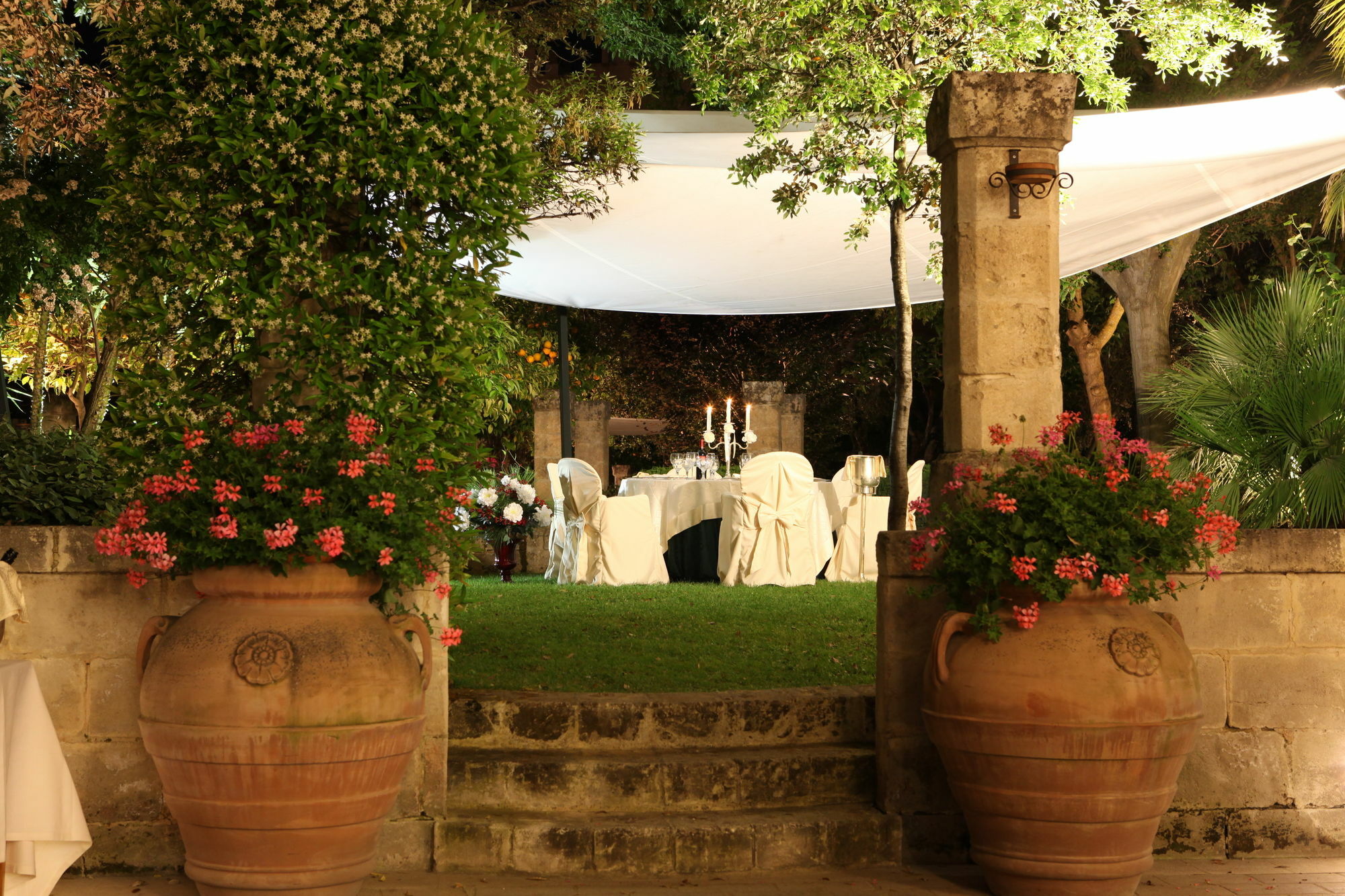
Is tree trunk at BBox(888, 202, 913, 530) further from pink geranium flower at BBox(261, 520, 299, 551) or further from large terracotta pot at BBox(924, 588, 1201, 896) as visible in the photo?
pink geranium flower at BBox(261, 520, 299, 551)

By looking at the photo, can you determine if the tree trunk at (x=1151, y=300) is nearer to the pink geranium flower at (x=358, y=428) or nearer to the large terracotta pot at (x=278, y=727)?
the pink geranium flower at (x=358, y=428)

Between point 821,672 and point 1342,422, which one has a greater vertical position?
point 1342,422

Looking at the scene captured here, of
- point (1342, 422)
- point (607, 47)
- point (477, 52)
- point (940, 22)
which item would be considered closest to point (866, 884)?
point (1342, 422)

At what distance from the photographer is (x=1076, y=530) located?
3.32 m

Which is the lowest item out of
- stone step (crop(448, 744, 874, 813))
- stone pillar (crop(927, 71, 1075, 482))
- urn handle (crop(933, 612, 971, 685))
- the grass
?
stone step (crop(448, 744, 874, 813))

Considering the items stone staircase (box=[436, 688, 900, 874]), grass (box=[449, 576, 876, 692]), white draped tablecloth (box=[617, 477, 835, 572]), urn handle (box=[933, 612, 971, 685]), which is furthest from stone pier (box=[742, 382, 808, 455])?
urn handle (box=[933, 612, 971, 685])

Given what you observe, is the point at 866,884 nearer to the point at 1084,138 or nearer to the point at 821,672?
the point at 821,672

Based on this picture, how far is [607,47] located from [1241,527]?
39.9 ft

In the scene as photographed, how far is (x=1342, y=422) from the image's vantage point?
13.9ft

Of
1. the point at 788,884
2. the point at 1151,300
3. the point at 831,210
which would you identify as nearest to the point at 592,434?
the point at 831,210

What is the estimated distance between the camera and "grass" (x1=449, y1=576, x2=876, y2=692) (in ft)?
15.7

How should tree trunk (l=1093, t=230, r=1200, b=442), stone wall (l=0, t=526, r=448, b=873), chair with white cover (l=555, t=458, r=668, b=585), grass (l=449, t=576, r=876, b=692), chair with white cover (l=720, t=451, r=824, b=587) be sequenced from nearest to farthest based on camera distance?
1. stone wall (l=0, t=526, r=448, b=873)
2. grass (l=449, t=576, r=876, b=692)
3. chair with white cover (l=720, t=451, r=824, b=587)
4. chair with white cover (l=555, t=458, r=668, b=585)
5. tree trunk (l=1093, t=230, r=1200, b=442)

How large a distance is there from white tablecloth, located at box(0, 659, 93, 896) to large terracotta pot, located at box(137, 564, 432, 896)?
22cm

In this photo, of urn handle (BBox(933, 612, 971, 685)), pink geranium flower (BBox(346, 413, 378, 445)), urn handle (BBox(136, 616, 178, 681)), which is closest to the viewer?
pink geranium flower (BBox(346, 413, 378, 445))
